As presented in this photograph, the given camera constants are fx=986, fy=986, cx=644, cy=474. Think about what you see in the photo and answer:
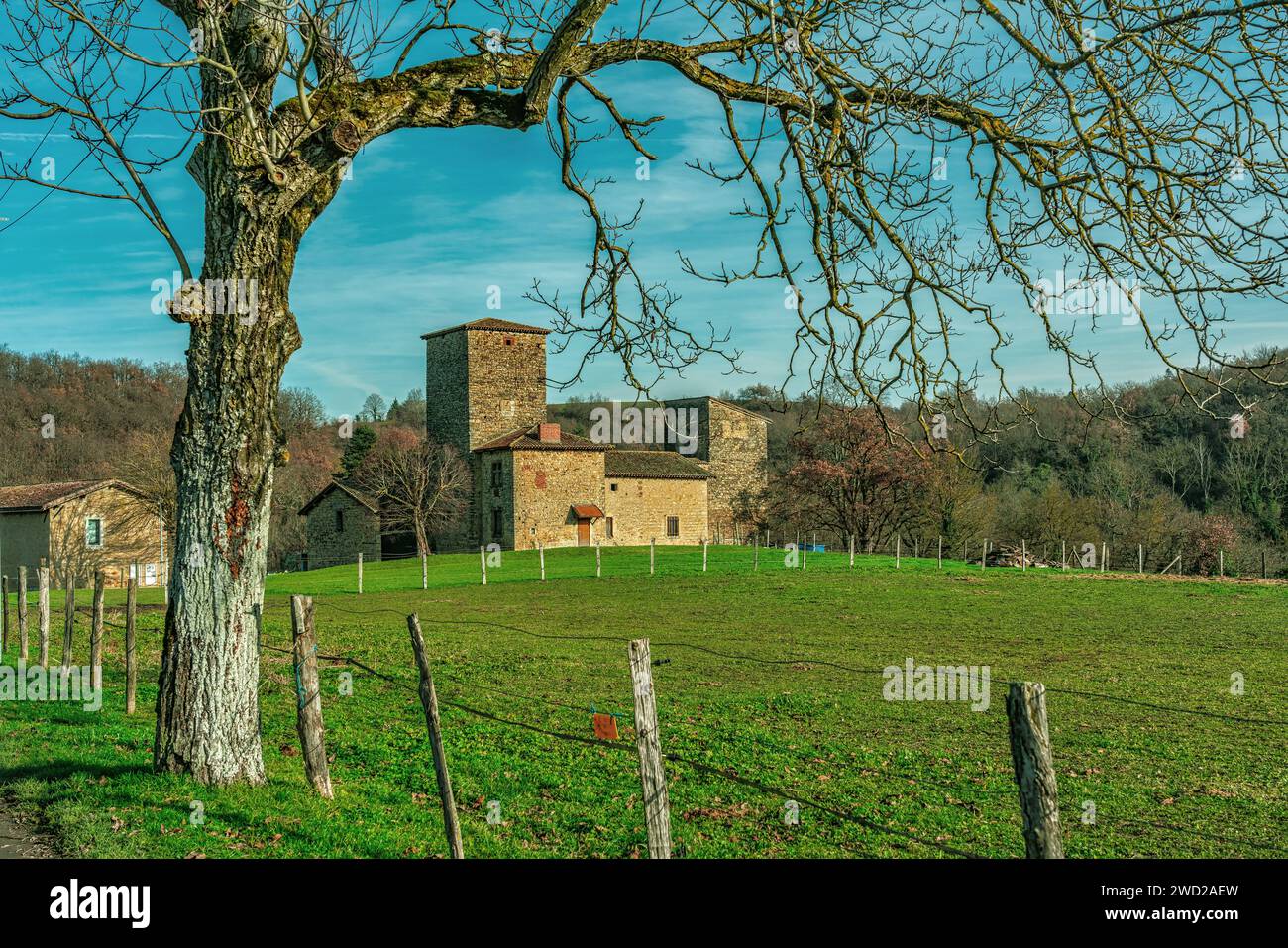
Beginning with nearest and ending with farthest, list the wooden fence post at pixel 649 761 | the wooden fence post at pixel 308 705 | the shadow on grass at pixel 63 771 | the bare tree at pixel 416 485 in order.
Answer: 1. the wooden fence post at pixel 649 761
2. the wooden fence post at pixel 308 705
3. the shadow on grass at pixel 63 771
4. the bare tree at pixel 416 485

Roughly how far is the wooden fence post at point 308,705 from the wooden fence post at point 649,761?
3.33 m

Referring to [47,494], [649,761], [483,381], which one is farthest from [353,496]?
[649,761]

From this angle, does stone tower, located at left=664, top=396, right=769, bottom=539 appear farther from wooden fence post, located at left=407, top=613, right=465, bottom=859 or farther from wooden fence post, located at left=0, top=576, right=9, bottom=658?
wooden fence post, located at left=407, top=613, right=465, bottom=859

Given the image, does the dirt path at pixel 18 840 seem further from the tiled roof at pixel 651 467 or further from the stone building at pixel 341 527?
the tiled roof at pixel 651 467

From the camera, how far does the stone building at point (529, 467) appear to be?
60406mm

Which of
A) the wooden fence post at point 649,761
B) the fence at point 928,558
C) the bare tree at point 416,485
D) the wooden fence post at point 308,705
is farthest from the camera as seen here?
the bare tree at point 416,485

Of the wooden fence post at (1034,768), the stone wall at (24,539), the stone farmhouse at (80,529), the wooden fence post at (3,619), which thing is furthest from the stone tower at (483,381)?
the wooden fence post at (1034,768)

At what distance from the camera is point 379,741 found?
10508 millimetres

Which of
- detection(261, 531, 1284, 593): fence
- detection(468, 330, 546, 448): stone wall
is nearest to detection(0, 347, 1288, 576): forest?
detection(261, 531, 1284, 593): fence

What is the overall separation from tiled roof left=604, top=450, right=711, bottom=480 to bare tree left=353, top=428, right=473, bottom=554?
940 centimetres

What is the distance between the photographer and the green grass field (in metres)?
7.45
